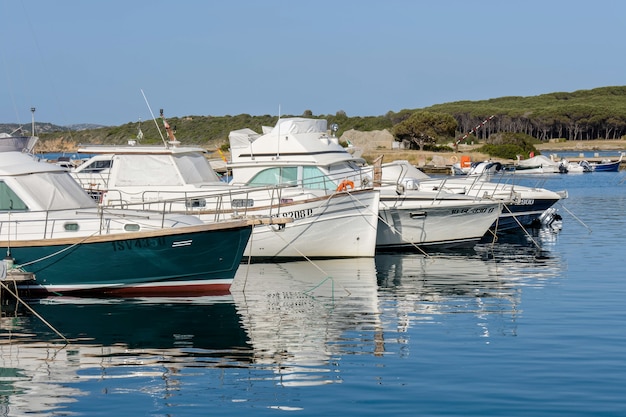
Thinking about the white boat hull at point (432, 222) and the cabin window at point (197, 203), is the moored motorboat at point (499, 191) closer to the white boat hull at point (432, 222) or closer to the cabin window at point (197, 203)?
the white boat hull at point (432, 222)

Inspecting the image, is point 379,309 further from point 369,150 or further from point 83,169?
point 369,150

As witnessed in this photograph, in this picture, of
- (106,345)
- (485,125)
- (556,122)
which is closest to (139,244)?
(106,345)

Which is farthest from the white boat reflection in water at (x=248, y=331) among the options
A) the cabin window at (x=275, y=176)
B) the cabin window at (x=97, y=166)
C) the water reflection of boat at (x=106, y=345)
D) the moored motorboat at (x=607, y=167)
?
the moored motorboat at (x=607, y=167)

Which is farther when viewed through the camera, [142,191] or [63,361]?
[142,191]

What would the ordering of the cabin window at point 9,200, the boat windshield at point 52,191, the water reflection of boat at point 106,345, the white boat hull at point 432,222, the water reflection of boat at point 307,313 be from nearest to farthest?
the water reflection of boat at point 106,345
the water reflection of boat at point 307,313
the cabin window at point 9,200
the boat windshield at point 52,191
the white boat hull at point 432,222

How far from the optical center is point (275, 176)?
2852cm

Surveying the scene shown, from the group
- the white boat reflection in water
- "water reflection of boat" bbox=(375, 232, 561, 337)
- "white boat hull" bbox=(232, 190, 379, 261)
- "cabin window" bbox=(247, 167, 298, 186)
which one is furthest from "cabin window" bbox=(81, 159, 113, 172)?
the white boat reflection in water

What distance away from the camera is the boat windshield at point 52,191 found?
67.3 feet

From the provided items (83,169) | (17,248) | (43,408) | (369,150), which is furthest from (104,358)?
(369,150)

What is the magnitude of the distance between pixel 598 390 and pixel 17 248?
444 inches

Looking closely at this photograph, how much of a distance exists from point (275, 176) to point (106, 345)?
1306cm

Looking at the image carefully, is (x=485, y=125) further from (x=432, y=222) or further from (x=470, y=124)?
(x=432, y=222)

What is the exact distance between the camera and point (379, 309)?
19031mm

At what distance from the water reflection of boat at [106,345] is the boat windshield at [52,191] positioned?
2043 mm
